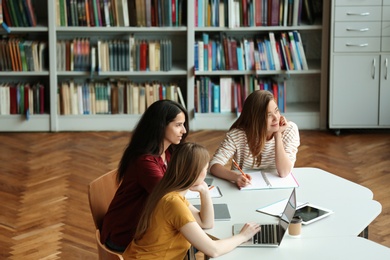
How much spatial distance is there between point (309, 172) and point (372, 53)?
3.09 meters

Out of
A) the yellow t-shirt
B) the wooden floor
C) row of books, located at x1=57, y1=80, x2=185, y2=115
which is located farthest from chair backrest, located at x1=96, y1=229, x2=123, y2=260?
row of books, located at x1=57, y1=80, x2=185, y2=115

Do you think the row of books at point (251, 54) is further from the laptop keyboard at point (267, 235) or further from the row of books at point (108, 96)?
the laptop keyboard at point (267, 235)

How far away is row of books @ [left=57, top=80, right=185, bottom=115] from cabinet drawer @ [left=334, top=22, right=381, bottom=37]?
1.48 metres

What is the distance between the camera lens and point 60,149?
6.80 metres

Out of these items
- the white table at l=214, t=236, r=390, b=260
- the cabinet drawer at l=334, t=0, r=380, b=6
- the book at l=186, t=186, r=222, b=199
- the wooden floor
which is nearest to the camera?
the white table at l=214, t=236, r=390, b=260

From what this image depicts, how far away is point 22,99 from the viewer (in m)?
7.19

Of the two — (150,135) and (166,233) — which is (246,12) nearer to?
(150,135)

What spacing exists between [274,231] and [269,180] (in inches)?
28.4

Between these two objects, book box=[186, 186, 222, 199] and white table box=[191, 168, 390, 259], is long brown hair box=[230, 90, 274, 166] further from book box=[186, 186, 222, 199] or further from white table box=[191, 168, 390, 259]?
book box=[186, 186, 222, 199]

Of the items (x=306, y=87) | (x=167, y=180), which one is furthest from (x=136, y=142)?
(x=306, y=87)

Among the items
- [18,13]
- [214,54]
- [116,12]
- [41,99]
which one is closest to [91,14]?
[116,12]

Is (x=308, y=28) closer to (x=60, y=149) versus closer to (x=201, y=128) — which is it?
(x=201, y=128)

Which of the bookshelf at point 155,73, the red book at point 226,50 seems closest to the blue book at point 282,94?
the bookshelf at point 155,73

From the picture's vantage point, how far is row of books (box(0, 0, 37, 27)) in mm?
7047
